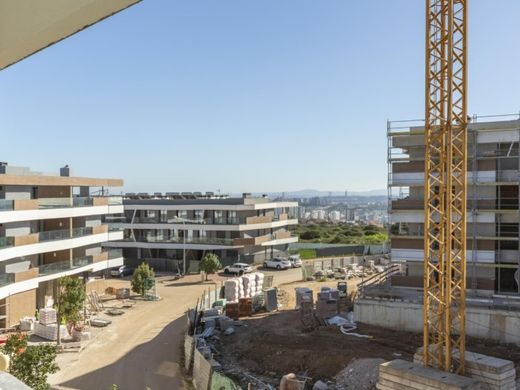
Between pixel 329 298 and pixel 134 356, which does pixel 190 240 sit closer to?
pixel 329 298

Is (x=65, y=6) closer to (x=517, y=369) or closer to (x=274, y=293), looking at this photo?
(x=517, y=369)

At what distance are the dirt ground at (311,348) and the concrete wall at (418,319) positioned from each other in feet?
1.55

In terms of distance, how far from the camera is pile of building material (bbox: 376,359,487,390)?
47.2ft

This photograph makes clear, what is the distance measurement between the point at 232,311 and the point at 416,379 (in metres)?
13.9

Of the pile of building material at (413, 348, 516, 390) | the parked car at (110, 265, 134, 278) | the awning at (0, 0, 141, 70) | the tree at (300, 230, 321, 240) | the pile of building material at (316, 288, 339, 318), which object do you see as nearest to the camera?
the awning at (0, 0, 141, 70)

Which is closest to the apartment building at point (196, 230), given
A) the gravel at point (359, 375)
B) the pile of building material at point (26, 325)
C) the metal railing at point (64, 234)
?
the metal railing at point (64, 234)

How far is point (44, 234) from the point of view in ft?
94.0

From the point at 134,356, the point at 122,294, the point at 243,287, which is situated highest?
the point at 243,287

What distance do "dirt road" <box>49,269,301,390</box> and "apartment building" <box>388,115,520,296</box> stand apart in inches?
498

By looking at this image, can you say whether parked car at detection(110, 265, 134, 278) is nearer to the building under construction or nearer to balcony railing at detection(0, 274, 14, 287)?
balcony railing at detection(0, 274, 14, 287)

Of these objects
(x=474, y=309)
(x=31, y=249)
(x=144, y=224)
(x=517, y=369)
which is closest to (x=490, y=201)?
(x=474, y=309)

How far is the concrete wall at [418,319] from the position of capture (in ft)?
72.5

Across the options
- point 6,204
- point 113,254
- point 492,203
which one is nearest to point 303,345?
point 492,203

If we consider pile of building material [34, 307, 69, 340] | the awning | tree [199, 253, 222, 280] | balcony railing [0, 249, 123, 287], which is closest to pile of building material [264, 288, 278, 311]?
pile of building material [34, 307, 69, 340]
